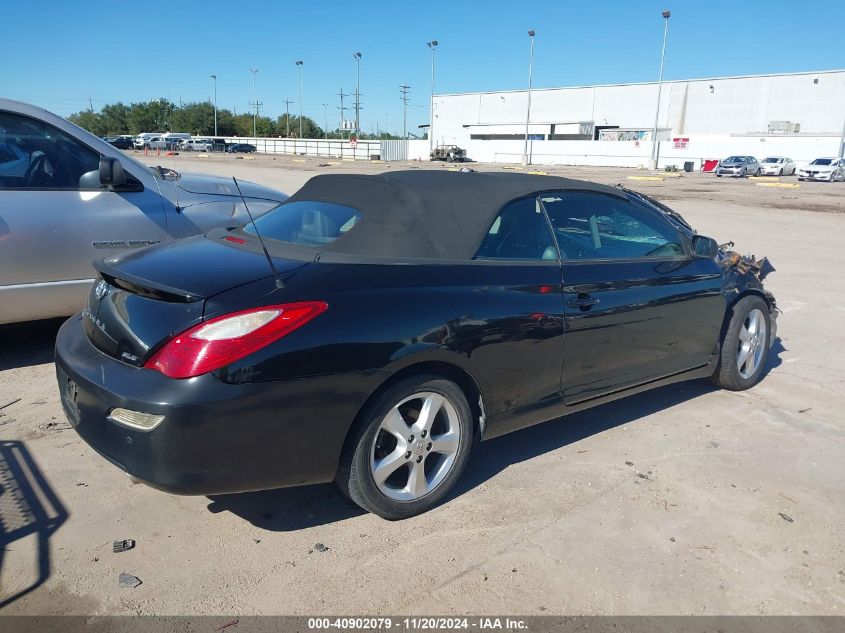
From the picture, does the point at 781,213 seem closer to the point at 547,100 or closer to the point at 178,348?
the point at 178,348

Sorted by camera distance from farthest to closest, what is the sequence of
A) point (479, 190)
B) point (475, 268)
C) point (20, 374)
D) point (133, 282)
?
point (20, 374) < point (479, 190) < point (475, 268) < point (133, 282)

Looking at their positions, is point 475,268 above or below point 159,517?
above

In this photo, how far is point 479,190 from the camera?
3.73 meters

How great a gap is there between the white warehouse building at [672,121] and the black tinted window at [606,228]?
201 feet

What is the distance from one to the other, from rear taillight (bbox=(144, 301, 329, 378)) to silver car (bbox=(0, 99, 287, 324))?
2.76 meters

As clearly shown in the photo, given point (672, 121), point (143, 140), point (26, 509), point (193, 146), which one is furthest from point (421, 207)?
point (143, 140)

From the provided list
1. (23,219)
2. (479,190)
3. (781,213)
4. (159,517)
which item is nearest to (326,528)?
(159,517)

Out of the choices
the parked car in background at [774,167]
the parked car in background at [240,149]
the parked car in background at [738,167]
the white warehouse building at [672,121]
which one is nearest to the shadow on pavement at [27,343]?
the parked car in background at [738,167]

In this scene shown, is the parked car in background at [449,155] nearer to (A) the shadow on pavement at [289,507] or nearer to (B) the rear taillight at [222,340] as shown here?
(A) the shadow on pavement at [289,507]

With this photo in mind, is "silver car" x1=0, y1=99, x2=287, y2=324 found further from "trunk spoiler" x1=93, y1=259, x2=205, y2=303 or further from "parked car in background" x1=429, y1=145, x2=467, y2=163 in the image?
"parked car in background" x1=429, y1=145, x2=467, y2=163

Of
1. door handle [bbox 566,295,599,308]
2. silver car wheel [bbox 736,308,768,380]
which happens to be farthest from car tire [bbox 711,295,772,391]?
door handle [bbox 566,295,599,308]

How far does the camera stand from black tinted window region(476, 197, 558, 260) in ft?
11.6

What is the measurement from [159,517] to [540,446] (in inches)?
83.9

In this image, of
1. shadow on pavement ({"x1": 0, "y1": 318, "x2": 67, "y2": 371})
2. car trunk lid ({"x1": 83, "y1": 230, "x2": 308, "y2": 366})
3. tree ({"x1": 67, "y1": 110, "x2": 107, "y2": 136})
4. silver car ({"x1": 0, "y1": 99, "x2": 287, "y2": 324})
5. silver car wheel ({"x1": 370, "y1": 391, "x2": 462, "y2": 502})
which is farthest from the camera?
tree ({"x1": 67, "y1": 110, "x2": 107, "y2": 136})
